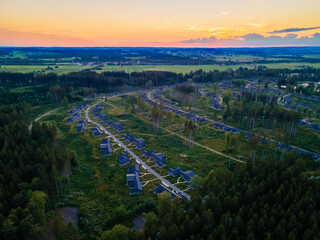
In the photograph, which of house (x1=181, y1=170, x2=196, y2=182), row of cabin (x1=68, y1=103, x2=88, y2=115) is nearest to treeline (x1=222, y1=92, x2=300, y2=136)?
house (x1=181, y1=170, x2=196, y2=182)

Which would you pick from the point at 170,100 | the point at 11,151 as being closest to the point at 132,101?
the point at 170,100

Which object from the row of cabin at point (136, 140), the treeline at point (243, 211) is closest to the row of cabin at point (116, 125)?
the row of cabin at point (136, 140)

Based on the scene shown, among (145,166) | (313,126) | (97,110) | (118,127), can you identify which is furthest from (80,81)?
(313,126)

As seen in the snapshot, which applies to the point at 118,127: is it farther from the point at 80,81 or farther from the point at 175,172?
the point at 80,81

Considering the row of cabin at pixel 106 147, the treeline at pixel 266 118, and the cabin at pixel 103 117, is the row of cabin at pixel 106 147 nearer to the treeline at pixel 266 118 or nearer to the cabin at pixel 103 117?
the cabin at pixel 103 117

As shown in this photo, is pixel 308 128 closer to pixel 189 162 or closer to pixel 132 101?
pixel 189 162
